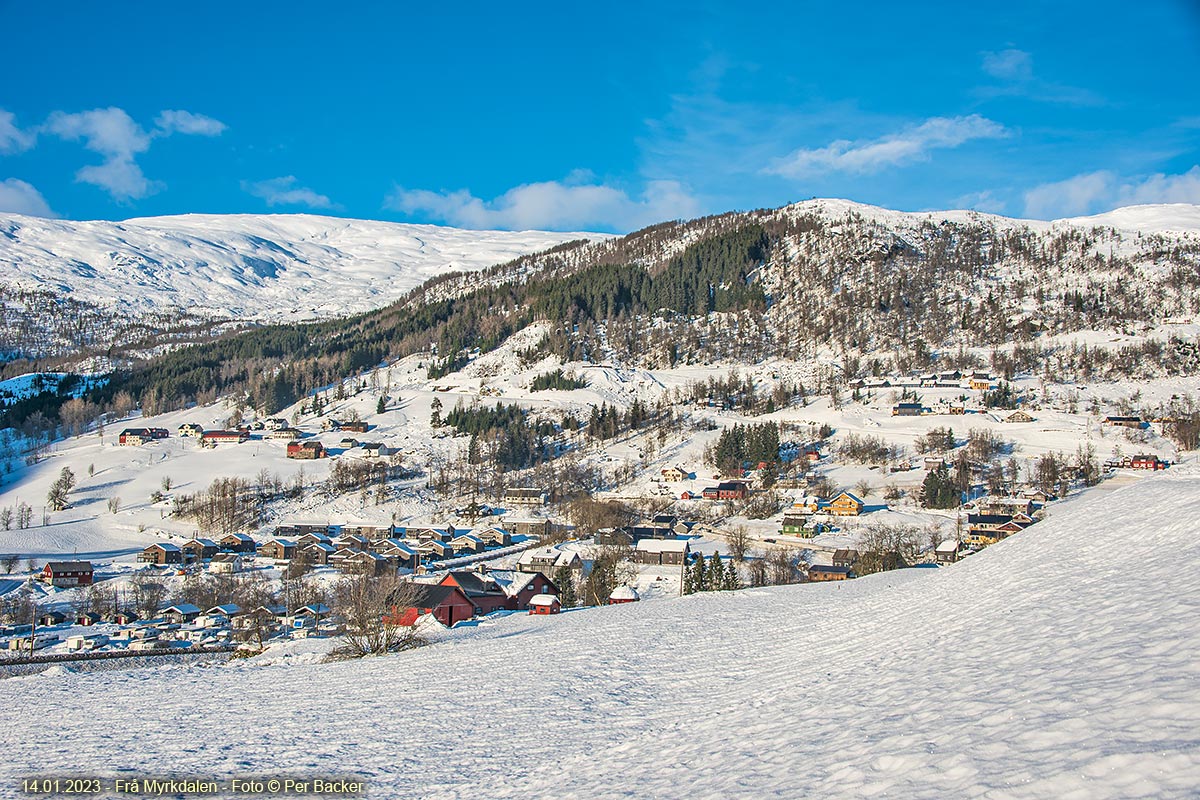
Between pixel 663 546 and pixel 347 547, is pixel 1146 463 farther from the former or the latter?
pixel 347 547

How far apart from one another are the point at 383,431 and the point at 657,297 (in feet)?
236

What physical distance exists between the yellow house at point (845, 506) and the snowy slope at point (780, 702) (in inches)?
2097

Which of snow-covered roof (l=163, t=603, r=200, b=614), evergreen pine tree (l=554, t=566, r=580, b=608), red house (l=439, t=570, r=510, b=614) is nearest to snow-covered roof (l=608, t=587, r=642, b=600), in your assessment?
evergreen pine tree (l=554, t=566, r=580, b=608)

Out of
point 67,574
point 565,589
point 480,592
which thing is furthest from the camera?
point 67,574

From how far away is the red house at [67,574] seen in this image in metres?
59.7

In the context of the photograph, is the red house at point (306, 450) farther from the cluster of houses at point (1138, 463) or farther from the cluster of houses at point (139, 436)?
Result: the cluster of houses at point (1138, 463)

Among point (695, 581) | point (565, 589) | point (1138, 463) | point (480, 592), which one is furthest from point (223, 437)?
point (1138, 463)

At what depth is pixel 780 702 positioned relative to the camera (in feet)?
40.5

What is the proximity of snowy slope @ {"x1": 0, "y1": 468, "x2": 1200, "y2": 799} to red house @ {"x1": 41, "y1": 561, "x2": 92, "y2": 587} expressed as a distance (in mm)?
41278

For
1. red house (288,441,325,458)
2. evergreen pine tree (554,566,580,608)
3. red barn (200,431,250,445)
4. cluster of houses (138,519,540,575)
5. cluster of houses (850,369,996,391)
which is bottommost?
evergreen pine tree (554,566,580,608)

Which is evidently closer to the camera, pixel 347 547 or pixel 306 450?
pixel 347 547

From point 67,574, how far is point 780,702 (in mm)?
62113

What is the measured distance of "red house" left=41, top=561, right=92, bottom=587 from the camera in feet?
196

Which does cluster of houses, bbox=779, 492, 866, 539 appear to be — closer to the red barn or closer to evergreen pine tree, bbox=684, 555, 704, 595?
evergreen pine tree, bbox=684, 555, 704, 595
